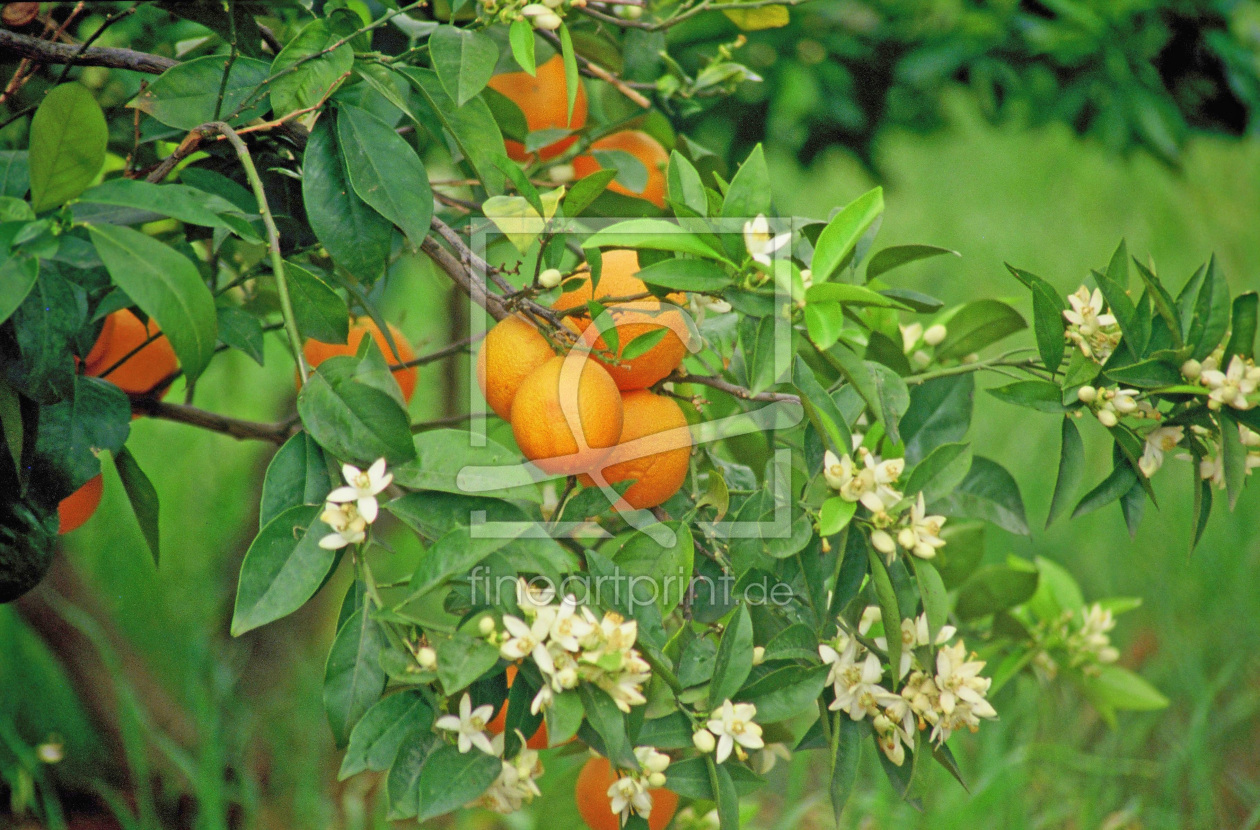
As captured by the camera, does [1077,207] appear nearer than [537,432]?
No

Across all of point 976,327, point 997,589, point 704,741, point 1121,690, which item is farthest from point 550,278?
point 1121,690

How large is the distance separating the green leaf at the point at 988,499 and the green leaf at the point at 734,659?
0.67 feet

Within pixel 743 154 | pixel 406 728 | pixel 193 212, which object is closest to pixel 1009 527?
pixel 406 728

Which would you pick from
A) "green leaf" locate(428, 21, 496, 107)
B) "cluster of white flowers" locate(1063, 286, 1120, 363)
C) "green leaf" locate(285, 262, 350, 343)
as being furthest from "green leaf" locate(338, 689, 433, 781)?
"cluster of white flowers" locate(1063, 286, 1120, 363)

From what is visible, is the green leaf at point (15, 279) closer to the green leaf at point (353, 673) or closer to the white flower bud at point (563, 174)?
the green leaf at point (353, 673)

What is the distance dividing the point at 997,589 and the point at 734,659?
15.1 inches

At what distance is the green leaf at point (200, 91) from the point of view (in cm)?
52

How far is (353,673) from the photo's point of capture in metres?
0.48

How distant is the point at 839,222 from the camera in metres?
0.50

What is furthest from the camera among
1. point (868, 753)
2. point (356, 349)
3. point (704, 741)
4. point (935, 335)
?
point (868, 753)

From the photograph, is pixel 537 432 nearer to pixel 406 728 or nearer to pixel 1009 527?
pixel 406 728

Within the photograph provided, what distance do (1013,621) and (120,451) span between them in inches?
29.1

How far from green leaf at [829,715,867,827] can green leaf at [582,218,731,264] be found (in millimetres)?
280

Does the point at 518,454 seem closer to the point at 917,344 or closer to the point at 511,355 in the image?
the point at 511,355
